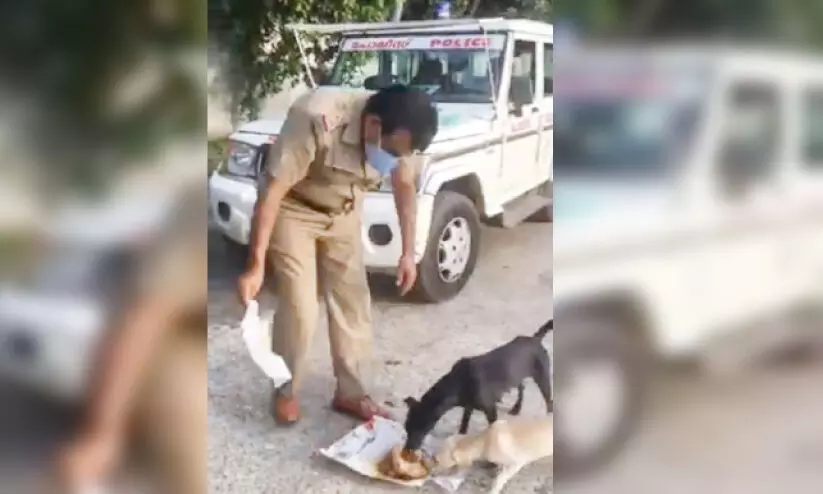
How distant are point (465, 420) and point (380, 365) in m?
0.18

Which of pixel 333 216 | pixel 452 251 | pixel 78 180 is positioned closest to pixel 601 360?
pixel 452 251

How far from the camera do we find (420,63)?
166 centimetres

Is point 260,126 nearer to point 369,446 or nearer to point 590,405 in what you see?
point 369,446

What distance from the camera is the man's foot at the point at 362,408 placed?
1700 millimetres

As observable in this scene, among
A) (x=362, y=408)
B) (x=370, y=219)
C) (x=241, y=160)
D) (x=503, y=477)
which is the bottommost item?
(x=503, y=477)

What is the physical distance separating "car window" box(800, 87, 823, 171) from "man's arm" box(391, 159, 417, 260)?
704mm

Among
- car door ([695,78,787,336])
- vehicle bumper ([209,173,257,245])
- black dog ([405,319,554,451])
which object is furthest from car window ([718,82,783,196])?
vehicle bumper ([209,173,257,245])

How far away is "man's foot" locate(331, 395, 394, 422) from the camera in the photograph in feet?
5.58

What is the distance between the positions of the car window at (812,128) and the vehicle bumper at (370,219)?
2.23ft

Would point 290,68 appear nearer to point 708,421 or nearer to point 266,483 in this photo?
point 266,483

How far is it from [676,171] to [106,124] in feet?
3.37

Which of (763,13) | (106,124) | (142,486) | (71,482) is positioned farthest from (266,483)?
(763,13)

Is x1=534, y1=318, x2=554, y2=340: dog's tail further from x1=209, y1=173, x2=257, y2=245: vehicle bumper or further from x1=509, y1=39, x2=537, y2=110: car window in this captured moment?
x1=209, y1=173, x2=257, y2=245: vehicle bumper

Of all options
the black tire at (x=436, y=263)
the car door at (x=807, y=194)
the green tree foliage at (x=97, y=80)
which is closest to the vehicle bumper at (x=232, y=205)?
the green tree foliage at (x=97, y=80)
